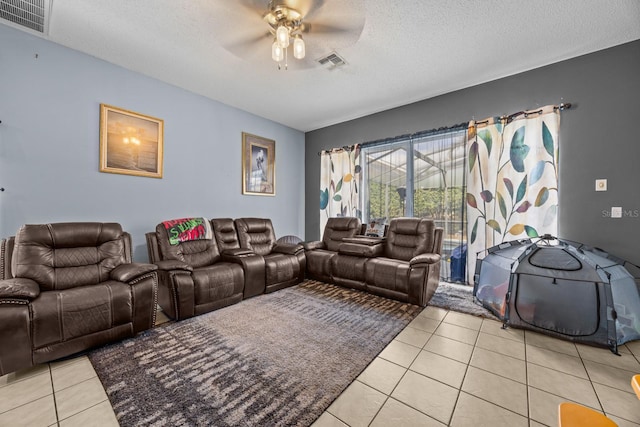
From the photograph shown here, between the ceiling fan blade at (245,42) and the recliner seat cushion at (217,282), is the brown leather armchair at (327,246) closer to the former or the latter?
the recliner seat cushion at (217,282)

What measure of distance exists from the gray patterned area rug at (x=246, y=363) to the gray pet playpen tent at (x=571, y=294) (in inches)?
38.0

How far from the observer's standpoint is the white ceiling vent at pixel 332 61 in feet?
9.14

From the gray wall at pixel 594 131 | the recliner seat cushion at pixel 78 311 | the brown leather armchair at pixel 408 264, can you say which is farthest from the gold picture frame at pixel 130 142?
the gray wall at pixel 594 131

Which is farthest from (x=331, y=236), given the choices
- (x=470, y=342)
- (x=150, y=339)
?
(x=150, y=339)

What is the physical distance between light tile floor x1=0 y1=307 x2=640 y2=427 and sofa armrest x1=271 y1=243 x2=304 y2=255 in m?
2.04

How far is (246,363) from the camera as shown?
73.1 inches

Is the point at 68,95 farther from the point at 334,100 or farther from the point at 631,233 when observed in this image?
the point at 631,233

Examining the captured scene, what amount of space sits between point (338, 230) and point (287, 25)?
2.94 m

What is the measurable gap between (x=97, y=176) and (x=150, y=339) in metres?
1.96

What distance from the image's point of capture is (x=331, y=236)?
435 centimetres

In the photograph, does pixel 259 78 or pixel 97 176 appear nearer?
pixel 97 176

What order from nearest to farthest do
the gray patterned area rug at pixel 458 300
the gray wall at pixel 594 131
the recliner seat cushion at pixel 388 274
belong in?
the gray wall at pixel 594 131, the gray patterned area rug at pixel 458 300, the recliner seat cushion at pixel 388 274

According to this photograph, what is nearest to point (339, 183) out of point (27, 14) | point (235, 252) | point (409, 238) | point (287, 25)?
point (409, 238)

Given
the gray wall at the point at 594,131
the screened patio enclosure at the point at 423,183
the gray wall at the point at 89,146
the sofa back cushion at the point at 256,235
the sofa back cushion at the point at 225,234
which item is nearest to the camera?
the gray wall at the point at 89,146
